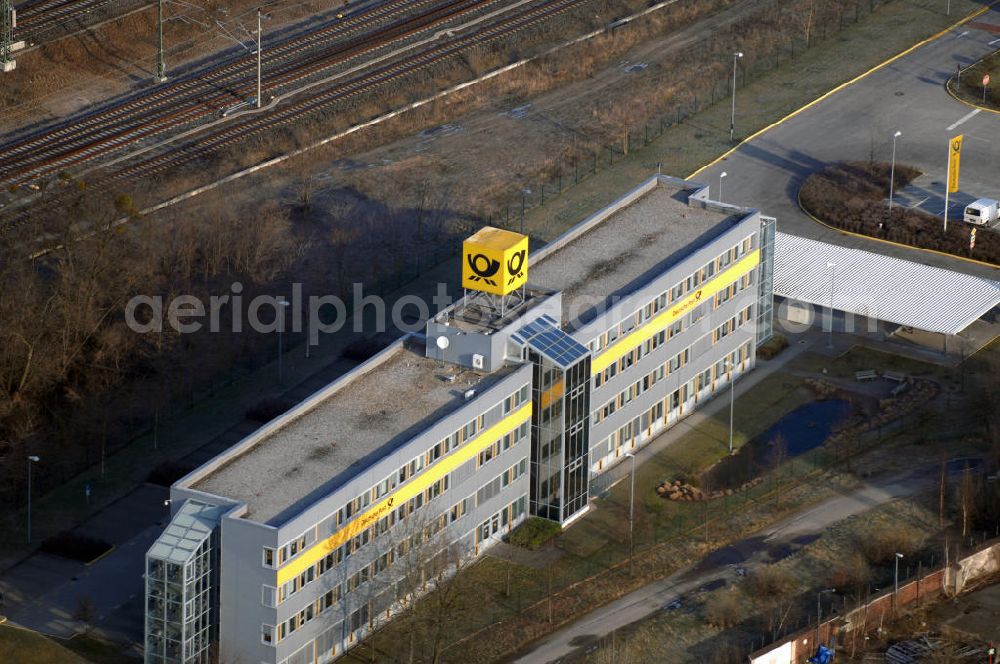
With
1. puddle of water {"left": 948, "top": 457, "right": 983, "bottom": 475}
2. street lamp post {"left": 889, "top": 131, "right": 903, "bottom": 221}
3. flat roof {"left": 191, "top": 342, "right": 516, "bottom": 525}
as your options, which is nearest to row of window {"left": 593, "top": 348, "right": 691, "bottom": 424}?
flat roof {"left": 191, "top": 342, "right": 516, "bottom": 525}

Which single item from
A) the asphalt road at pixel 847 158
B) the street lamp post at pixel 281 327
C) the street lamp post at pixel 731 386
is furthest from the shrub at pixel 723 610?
the asphalt road at pixel 847 158

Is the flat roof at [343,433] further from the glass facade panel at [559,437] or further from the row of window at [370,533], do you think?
the row of window at [370,533]

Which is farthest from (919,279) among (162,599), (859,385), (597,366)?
(162,599)

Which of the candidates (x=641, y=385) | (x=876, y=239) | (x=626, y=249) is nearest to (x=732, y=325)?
(x=626, y=249)

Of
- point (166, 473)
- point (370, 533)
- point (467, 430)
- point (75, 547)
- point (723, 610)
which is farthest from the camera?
point (166, 473)

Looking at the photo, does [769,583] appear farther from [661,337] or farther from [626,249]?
[626,249]

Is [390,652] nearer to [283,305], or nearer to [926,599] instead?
[926,599]
